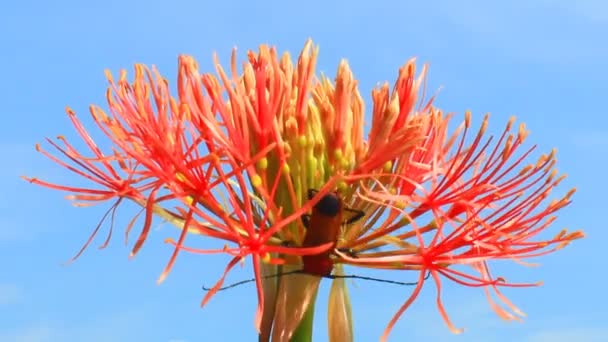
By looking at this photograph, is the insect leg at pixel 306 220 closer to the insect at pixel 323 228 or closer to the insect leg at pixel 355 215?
the insect at pixel 323 228

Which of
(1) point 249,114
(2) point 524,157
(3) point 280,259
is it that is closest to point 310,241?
(3) point 280,259

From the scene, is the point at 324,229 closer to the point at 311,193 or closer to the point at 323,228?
the point at 323,228

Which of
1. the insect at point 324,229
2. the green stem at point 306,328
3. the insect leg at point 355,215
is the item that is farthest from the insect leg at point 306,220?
the green stem at point 306,328

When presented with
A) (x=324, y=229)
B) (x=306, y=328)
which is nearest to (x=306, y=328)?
(x=306, y=328)

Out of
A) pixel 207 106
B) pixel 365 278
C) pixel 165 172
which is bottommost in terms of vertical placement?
pixel 365 278

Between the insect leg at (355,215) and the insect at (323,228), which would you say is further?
the insect leg at (355,215)

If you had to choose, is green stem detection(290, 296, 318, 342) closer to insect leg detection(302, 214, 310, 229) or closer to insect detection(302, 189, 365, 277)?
insect detection(302, 189, 365, 277)

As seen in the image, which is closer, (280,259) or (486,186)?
(280,259)

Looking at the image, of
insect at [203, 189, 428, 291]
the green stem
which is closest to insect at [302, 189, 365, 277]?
insect at [203, 189, 428, 291]

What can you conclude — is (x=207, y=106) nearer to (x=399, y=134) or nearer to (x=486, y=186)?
(x=399, y=134)
